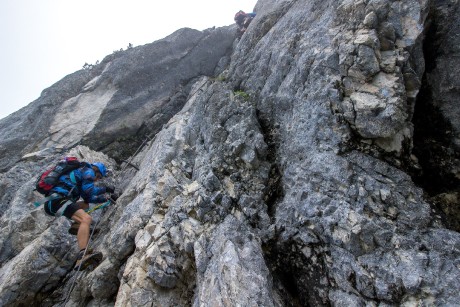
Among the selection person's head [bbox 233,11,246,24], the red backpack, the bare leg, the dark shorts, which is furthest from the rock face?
person's head [bbox 233,11,246,24]

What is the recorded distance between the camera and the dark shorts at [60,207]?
8.98 meters

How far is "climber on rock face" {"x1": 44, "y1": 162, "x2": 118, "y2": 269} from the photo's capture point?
8.52 metres

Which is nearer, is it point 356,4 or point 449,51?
point 449,51

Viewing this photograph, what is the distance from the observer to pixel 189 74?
698 inches

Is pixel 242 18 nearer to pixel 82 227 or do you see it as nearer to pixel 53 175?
pixel 53 175

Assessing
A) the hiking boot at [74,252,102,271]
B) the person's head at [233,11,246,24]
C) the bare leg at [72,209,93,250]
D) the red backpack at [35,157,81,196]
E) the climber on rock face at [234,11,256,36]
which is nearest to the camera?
the hiking boot at [74,252,102,271]

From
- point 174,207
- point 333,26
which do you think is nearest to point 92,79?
point 174,207

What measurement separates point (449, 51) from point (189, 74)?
1380cm

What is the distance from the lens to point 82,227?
28.5 feet

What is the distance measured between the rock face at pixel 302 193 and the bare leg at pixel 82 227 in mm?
536

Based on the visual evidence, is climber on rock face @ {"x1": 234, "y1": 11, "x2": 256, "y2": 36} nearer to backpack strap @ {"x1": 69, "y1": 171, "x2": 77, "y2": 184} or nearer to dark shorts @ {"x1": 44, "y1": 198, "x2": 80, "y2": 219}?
backpack strap @ {"x1": 69, "y1": 171, "x2": 77, "y2": 184}

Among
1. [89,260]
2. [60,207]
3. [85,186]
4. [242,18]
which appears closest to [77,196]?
[85,186]

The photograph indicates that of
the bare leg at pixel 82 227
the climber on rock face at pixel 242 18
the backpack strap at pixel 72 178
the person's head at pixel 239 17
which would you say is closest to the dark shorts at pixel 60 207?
the bare leg at pixel 82 227

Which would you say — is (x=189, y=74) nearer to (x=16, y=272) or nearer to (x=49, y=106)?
(x=49, y=106)
